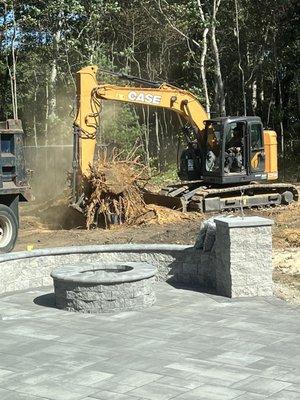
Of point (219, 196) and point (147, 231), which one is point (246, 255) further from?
point (219, 196)

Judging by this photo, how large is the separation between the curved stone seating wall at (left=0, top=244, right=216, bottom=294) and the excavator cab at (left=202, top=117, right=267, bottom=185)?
885 centimetres

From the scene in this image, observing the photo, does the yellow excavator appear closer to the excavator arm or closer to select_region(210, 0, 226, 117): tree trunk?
the excavator arm

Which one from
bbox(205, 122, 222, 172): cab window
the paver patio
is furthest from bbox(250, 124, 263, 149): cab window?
the paver patio

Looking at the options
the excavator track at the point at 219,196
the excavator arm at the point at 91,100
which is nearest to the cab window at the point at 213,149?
the excavator track at the point at 219,196

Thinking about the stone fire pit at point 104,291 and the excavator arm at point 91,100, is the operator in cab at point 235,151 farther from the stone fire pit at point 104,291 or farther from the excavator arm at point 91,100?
the stone fire pit at point 104,291

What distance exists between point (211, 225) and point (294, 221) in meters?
8.04

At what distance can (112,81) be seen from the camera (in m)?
25.9

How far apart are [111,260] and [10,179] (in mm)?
4597

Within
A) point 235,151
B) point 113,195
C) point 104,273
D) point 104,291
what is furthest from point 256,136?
point 104,291

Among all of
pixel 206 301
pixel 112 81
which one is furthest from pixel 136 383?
pixel 112 81

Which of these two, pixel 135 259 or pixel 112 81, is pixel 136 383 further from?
pixel 112 81

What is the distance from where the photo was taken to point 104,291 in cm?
775

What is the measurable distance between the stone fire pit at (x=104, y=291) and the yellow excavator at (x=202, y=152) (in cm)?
882

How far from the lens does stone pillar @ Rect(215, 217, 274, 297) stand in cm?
812
